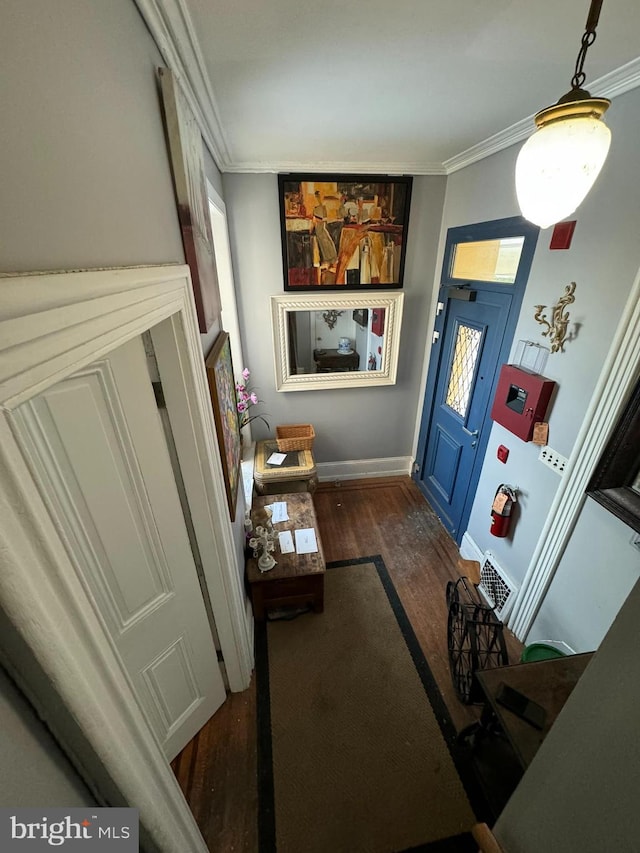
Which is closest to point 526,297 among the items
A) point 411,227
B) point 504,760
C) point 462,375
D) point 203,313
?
point 462,375

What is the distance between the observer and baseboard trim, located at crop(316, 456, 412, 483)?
11.5 ft

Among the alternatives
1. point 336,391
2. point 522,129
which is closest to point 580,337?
point 522,129

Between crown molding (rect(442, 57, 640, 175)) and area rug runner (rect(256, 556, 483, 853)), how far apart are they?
2831 mm

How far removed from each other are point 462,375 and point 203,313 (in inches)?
80.6

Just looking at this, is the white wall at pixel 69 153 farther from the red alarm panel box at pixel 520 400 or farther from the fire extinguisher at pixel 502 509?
the fire extinguisher at pixel 502 509

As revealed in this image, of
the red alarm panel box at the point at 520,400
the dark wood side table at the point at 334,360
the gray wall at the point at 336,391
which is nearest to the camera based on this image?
the red alarm panel box at the point at 520,400

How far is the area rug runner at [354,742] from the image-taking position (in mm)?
1396

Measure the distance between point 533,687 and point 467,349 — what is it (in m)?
2.04

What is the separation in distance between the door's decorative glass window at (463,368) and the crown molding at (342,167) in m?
1.16

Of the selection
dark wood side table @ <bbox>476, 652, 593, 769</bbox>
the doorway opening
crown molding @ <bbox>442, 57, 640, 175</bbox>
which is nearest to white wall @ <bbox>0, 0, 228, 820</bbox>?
dark wood side table @ <bbox>476, 652, 593, 769</bbox>

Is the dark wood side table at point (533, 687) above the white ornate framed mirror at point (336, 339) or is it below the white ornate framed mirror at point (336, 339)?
below

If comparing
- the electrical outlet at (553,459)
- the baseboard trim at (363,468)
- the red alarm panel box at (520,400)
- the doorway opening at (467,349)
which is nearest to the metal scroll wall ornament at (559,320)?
the red alarm panel box at (520,400)

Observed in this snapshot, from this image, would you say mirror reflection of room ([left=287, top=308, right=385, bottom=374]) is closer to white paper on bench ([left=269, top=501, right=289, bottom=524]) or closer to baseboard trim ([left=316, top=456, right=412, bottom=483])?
baseboard trim ([left=316, top=456, right=412, bottom=483])

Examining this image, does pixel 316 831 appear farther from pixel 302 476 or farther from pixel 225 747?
pixel 302 476
